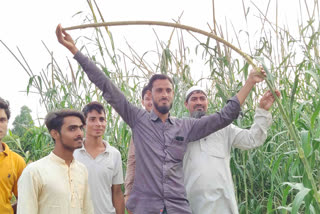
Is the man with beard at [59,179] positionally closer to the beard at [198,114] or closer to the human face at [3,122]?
the human face at [3,122]

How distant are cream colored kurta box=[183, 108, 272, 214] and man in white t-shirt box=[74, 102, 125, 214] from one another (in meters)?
0.50

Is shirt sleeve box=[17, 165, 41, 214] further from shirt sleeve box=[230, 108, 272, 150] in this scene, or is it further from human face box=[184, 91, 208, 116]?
shirt sleeve box=[230, 108, 272, 150]

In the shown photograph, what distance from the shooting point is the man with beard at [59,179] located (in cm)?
193

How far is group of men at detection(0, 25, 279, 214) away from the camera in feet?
6.91

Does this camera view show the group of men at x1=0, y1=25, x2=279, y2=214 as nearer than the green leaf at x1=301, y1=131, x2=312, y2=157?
No

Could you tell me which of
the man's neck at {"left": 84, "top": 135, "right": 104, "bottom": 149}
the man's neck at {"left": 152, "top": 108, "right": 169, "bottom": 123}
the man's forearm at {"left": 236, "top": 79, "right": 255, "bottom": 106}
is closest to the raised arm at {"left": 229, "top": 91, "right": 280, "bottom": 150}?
the man's forearm at {"left": 236, "top": 79, "right": 255, "bottom": 106}

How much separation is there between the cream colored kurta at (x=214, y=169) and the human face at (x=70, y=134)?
0.67 meters

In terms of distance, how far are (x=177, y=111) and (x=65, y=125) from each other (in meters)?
1.22

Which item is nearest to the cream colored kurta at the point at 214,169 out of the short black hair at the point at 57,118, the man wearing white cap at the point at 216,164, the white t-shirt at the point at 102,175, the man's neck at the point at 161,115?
the man wearing white cap at the point at 216,164

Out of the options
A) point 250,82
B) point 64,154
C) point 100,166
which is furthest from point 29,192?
point 250,82

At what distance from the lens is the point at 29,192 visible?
1.91m

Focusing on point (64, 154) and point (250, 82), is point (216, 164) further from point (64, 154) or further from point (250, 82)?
point (64, 154)

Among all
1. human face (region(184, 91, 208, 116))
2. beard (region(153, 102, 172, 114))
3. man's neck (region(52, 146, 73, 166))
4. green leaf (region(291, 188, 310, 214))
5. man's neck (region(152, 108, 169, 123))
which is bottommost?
green leaf (region(291, 188, 310, 214))

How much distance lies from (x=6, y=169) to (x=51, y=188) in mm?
352
